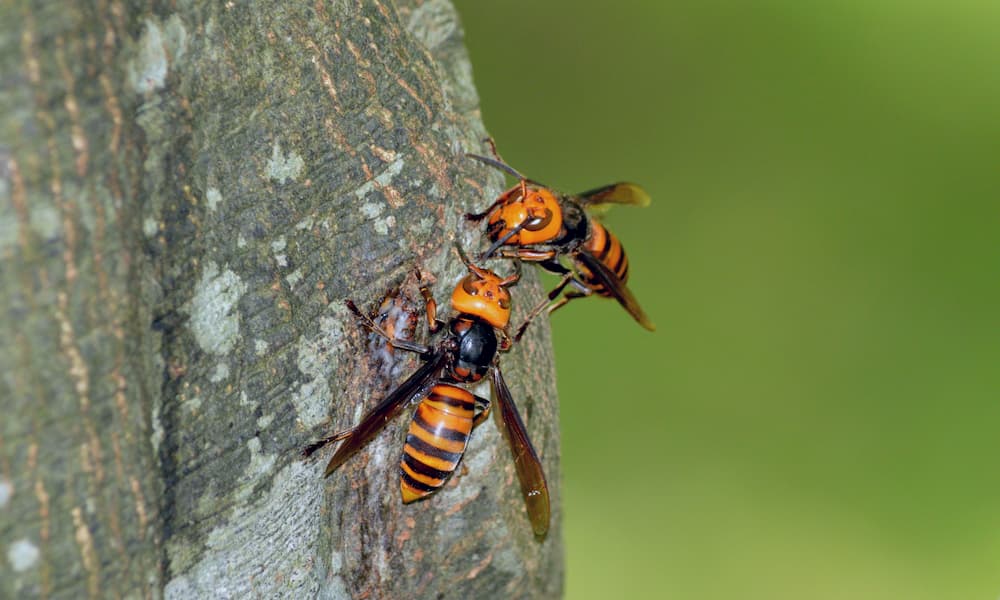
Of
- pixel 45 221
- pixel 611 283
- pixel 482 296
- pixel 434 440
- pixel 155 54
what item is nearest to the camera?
pixel 45 221

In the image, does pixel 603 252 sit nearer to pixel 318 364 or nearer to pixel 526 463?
pixel 526 463

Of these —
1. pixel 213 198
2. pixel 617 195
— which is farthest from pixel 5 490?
pixel 617 195

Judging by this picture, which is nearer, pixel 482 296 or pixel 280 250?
pixel 280 250

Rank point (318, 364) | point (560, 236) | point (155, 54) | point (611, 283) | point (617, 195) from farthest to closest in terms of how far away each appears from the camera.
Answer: point (617, 195), point (611, 283), point (560, 236), point (318, 364), point (155, 54)

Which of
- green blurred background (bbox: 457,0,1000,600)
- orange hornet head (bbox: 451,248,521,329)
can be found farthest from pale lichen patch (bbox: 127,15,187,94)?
green blurred background (bbox: 457,0,1000,600)

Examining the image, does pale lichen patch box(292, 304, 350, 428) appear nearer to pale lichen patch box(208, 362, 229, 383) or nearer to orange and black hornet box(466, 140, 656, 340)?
pale lichen patch box(208, 362, 229, 383)

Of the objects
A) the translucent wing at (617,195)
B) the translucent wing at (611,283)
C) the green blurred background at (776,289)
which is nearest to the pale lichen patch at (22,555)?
the translucent wing at (611,283)
